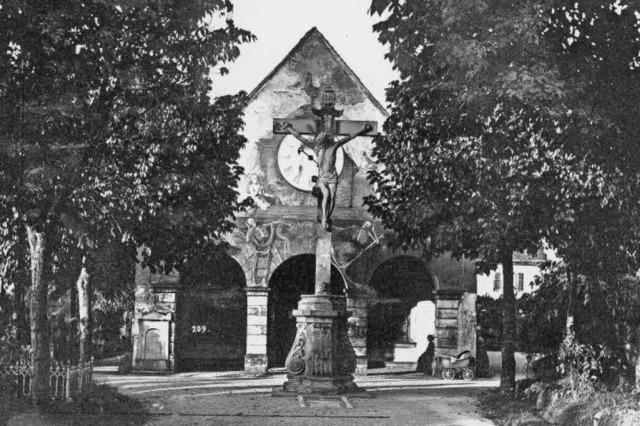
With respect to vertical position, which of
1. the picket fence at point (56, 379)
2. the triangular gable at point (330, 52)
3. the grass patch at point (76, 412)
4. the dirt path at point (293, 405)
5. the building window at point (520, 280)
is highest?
the triangular gable at point (330, 52)

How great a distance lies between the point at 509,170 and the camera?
13.0 m

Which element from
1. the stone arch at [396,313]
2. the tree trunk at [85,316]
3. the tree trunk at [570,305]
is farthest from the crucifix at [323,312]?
the stone arch at [396,313]

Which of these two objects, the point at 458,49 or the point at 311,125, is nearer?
the point at 458,49

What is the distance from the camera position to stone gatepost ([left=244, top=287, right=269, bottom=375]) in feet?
73.7

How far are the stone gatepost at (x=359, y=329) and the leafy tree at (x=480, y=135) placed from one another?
21.8ft

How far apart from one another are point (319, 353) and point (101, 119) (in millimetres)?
5194

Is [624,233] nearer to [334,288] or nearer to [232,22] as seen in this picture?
[232,22]

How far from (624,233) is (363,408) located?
4.57m

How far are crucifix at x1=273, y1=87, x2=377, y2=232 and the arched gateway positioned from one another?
8.04m

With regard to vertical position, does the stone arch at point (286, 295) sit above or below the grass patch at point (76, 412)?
above

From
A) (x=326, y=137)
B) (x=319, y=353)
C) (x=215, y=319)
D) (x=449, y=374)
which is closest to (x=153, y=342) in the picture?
(x=215, y=319)

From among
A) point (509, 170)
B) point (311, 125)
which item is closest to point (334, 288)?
point (311, 125)

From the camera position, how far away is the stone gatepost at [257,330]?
22.5 meters

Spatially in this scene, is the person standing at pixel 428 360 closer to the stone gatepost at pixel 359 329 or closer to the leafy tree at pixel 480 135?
the stone gatepost at pixel 359 329
